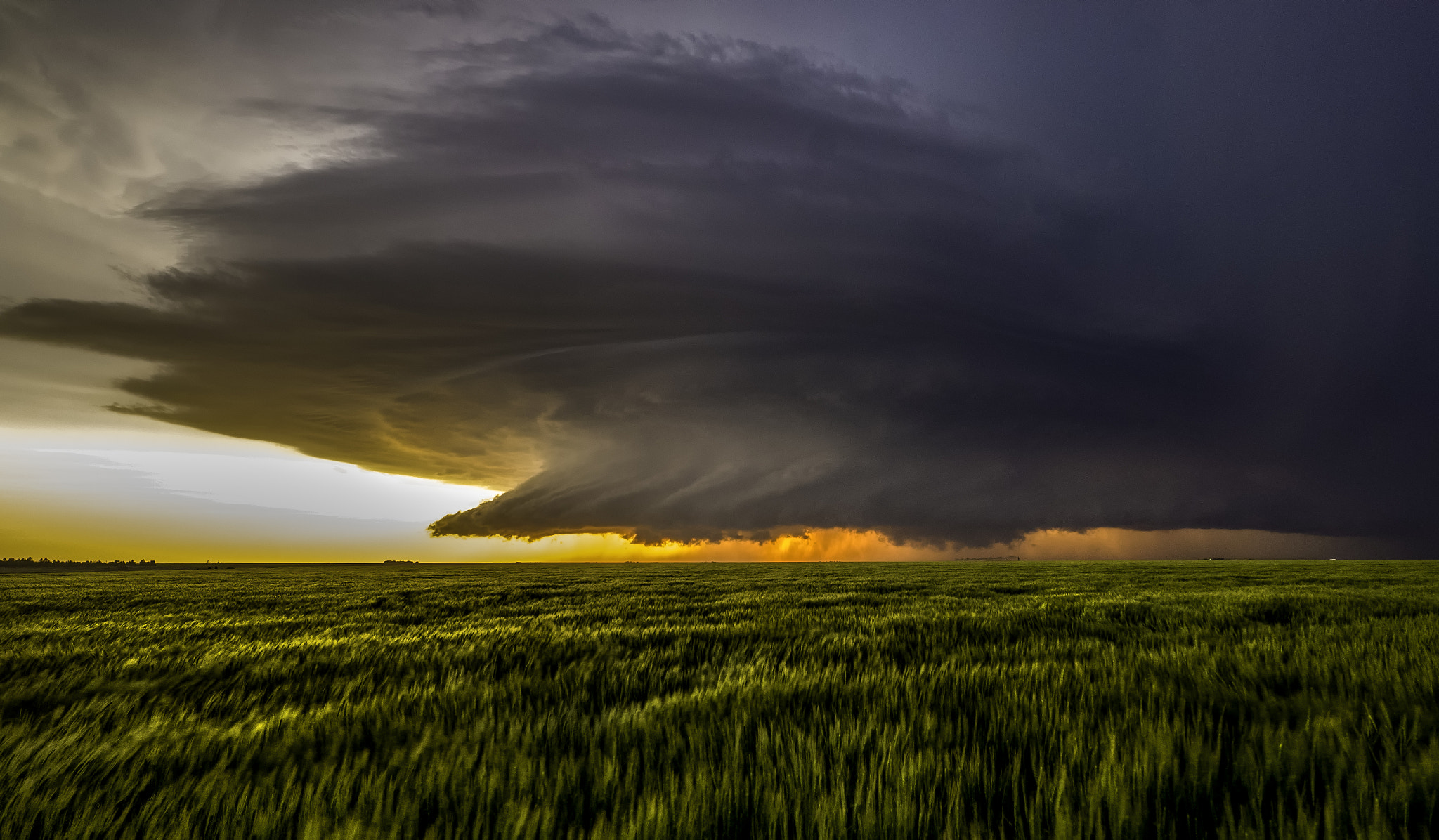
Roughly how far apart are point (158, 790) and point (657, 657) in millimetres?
3589

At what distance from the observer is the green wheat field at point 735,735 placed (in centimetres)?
201

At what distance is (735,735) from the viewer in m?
2.92

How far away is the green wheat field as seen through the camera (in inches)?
79.0

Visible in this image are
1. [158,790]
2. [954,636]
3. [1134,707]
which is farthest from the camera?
[954,636]

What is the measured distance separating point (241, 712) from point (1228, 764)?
5355mm

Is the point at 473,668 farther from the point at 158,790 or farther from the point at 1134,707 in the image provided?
the point at 1134,707

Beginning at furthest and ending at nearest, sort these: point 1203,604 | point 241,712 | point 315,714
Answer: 1. point 1203,604
2. point 241,712
3. point 315,714

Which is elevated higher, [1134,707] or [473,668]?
[1134,707]

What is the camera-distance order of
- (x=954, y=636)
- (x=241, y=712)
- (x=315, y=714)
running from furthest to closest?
1. (x=954, y=636)
2. (x=241, y=712)
3. (x=315, y=714)

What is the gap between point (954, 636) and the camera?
6.78 m

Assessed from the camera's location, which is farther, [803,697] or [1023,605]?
[1023,605]

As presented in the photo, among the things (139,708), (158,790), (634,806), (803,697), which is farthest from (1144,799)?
(139,708)

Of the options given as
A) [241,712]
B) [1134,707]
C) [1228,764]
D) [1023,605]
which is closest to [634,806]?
[1228,764]

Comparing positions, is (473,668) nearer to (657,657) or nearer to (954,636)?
(657,657)
